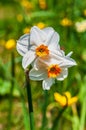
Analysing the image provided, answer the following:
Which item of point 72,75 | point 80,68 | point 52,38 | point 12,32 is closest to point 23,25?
point 12,32

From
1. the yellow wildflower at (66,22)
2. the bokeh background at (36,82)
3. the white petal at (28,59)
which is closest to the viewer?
the white petal at (28,59)

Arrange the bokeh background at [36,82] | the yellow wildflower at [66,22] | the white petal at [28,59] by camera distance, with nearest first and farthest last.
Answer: the white petal at [28,59] → the bokeh background at [36,82] → the yellow wildflower at [66,22]

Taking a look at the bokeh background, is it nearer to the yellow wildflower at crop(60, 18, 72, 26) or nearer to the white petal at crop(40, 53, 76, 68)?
the yellow wildflower at crop(60, 18, 72, 26)

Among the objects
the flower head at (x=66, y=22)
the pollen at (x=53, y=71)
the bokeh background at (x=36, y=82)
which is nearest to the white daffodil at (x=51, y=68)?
the pollen at (x=53, y=71)

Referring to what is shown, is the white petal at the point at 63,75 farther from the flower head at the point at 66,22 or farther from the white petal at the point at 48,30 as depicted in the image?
the flower head at the point at 66,22

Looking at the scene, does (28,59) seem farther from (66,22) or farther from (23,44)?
(66,22)

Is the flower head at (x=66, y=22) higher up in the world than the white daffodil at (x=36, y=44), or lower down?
higher up
